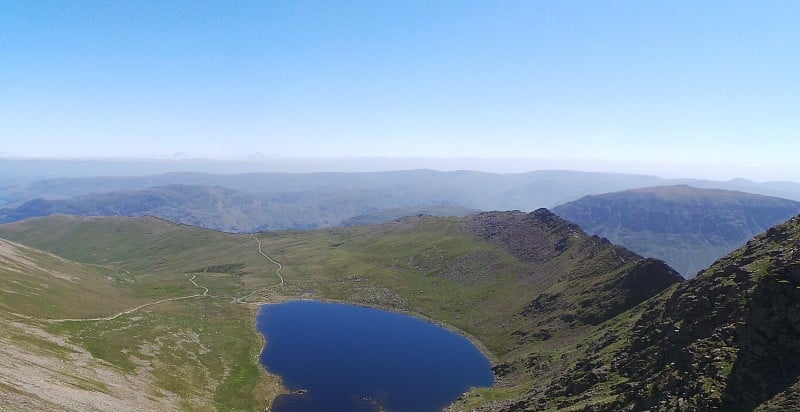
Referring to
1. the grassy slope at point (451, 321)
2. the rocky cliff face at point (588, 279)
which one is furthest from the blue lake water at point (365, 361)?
the rocky cliff face at point (588, 279)

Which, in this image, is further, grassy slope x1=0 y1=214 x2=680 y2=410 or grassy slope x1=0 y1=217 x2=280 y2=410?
grassy slope x1=0 y1=214 x2=680 y2=410

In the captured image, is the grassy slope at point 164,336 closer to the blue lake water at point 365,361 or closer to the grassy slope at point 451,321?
the grassy slope at point 451,321

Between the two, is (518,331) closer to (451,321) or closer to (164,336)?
(451,321)

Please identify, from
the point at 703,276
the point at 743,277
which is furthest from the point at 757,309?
the point at 703,276

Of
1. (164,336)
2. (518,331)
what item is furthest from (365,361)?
(164,336)

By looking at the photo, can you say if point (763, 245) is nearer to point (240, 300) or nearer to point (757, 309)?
point (757, 309)

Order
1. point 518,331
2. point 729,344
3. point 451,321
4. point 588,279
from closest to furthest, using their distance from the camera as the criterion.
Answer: point 729,344
point 518,331
point 588,279
point 451,321

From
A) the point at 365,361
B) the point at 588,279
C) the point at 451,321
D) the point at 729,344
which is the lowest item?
the point at 451,321

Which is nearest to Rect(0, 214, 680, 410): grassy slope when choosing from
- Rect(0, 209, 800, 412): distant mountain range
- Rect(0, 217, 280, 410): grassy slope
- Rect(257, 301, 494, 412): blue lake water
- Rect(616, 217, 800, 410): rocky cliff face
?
Rect(0, 217, 280, 410): grassy slope

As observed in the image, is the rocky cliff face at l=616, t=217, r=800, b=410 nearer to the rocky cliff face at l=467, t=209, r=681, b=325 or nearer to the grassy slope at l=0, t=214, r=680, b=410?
the grassy slope at l=0, t=214, r=680, b=410
